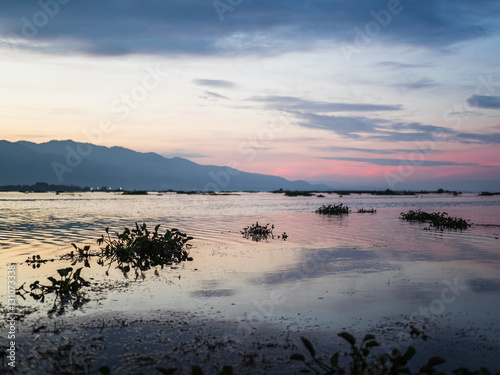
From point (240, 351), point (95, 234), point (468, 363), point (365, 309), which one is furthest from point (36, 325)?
point (95, 234)

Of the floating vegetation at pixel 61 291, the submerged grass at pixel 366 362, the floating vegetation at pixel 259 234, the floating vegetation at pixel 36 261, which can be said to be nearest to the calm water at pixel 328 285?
the floating vegetation at pixel 36 261

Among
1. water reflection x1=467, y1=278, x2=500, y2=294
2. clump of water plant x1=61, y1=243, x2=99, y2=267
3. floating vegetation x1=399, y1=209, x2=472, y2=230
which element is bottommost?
clump of water plant x1=61, y1=243, x2=99, y2=267

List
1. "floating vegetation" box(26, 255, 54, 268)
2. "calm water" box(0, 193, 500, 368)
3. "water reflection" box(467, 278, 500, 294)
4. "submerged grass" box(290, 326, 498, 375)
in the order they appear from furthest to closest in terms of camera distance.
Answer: "floating vegetation" box(26, 255, 54, 268) → "water reflection" box(467, 278, 500, 294) → "calm water" box(0, 193, 500, 368) → "submerged grass" box(290, 326, 498, 375)

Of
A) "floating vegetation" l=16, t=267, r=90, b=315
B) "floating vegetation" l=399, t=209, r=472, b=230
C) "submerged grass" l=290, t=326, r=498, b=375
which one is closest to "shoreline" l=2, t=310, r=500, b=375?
"submerged grass" l=290, t=326, r=498, b=375

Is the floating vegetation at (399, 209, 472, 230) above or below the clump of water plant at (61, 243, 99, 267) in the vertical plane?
above

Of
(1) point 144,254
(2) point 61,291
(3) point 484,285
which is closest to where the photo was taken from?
(2) point 61,291

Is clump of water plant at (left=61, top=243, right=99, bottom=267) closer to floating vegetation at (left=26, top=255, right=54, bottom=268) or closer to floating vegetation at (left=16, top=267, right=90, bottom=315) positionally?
floating vegetation at (left=26, top=255, right=54, bottom=268)

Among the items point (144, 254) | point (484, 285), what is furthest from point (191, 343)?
point (484, 285)

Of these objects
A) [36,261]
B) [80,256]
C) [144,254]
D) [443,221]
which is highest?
[443,221]

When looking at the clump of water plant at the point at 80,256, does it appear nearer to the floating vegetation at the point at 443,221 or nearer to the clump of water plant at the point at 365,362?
the clump of water plant at the point at 365,362

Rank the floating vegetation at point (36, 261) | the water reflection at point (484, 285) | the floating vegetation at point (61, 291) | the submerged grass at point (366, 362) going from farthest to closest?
1. the floating vegetation at point (36, 261)
2. the water reflection at point (484, 285)
3. the floating vegetation at point (61, 291)
4. the submerged grass at point (366, 362)

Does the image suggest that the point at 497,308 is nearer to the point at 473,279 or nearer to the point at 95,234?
the point at 473,279

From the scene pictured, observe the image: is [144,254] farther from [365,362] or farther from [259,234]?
[365,362]

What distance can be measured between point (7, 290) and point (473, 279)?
696 inches
